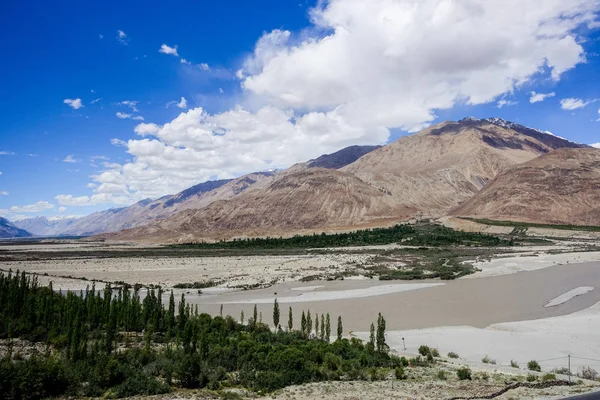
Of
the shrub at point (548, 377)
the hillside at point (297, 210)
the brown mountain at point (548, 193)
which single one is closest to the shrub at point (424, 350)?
the shrub at point (548, 377)

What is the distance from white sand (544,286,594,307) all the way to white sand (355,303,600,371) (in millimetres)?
6437

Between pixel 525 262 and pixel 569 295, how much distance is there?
26.5 metres

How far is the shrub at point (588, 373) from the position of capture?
51.6ft

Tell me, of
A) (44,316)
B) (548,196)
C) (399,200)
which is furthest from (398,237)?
(44,316)

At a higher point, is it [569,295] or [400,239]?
[400,239]

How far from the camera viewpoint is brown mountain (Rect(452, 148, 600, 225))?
123 metres

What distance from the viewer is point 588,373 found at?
52.9ft

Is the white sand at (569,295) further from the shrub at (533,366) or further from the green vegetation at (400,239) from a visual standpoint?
the green vegetation at (400,239)

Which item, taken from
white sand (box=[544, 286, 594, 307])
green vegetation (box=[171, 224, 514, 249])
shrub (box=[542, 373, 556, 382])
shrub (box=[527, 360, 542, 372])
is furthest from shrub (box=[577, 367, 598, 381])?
green vegetation (box=[171, 224, 514, 249])

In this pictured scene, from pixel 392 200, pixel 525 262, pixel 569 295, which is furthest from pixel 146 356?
pixel 392 200

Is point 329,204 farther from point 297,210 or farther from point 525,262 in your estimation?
point 525,262

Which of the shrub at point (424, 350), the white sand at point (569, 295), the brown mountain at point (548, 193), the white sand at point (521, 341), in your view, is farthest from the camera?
the brown mountain at point (548, 193)

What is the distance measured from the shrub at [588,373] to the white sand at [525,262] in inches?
1300

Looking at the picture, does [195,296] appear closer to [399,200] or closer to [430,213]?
[430,213]
